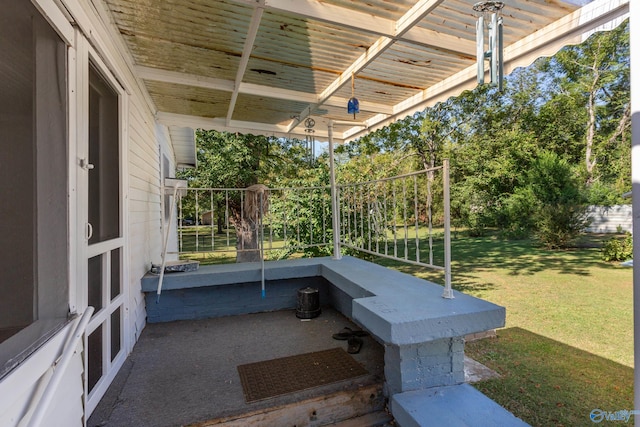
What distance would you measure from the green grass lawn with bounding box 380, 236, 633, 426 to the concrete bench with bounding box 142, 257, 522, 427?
0.98 metres

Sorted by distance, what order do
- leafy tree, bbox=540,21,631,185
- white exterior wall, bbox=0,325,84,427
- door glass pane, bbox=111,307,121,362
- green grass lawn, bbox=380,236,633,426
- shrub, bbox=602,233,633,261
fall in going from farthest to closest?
leafy tree, bbox=540,21,631,185
shrub, bbox=602,233,633,261
green grass lawn, bbox=380,236,633,426
door glass pane, bbox=111,307,121,362
white exterior wall, bbox=0,325,84,427

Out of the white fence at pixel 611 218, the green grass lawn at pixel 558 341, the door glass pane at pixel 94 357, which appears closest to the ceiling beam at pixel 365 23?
the door glass pane at pixel 94 357

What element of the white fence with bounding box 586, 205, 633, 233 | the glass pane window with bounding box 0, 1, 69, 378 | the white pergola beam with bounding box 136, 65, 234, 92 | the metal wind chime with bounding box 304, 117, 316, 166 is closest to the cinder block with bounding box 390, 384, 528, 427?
the glass pane window with bounding box 0, 1, 69, 378

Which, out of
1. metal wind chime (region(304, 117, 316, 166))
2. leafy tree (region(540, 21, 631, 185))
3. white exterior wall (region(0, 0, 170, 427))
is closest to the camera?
white exterior wall (region(0, 0, 170, 427))

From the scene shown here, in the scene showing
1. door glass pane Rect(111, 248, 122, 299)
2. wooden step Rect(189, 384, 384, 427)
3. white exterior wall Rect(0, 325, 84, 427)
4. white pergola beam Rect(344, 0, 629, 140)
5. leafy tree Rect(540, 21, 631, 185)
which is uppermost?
leafy tree Rect(540, 21, 631, 185)

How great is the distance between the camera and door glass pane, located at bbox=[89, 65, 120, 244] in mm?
1938

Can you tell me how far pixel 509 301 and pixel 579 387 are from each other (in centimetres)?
286

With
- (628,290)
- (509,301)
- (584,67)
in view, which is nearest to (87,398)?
(509,301)

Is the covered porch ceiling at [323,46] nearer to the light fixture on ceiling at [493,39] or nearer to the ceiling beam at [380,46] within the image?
the ceiling beam at [380,46]

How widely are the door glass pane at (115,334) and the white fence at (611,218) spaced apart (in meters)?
15.5

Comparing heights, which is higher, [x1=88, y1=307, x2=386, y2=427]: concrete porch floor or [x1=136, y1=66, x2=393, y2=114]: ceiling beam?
[x1=136, y1=66, x2=393, y2=114]: ceiling beam

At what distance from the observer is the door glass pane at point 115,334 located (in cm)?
223

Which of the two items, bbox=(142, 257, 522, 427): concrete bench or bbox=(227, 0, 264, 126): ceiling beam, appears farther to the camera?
bbox=(227, 0, 264, 126): ceiling beam

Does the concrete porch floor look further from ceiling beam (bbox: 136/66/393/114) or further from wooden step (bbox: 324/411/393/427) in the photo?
ceiling beam (bbox: 136/66/393/114)
